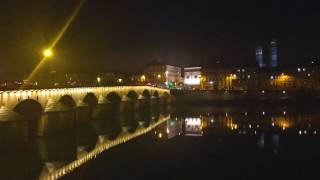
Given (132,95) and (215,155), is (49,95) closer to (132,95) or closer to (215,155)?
(215,155)

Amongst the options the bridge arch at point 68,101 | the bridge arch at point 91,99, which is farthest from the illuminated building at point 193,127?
the bridge arch at point 68,101

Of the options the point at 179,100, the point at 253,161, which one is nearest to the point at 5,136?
the point at 253,161

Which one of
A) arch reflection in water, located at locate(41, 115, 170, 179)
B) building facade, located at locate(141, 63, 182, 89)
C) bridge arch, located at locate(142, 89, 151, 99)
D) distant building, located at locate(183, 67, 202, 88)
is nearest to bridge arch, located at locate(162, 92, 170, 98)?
bridge arch, located at locate(142, 89, 151, 99)

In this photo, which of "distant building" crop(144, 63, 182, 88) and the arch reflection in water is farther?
"distant building" crop(144, 63, 182, 88)

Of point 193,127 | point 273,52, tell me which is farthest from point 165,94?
point 273,52

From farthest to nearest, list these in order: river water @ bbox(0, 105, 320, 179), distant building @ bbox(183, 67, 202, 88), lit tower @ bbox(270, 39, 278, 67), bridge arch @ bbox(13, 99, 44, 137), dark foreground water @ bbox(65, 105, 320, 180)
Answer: lit tower @ bbox(270, 39, 278, 67) < distant building @ bbox(183, 67, 202, 88) < bridge arch @ bbox(13, 99, 44, 137) < river water @ bbox(0, 105, 320, 179) < dark foreground water @ bbox(65, 105, 320, 180)

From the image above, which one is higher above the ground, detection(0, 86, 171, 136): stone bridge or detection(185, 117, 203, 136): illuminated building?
detection(0, 86, 171, 136): stone bridge

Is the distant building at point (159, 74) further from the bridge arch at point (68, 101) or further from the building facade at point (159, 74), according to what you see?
the bridge arch at point (68, 101)

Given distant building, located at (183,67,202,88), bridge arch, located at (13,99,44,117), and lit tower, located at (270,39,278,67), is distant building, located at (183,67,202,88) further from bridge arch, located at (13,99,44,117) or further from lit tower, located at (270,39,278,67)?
bridge arch, located at (13,99,44,117)

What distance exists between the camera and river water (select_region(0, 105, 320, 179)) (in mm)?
25078

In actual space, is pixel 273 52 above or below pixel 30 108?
above

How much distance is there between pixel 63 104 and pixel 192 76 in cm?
11828

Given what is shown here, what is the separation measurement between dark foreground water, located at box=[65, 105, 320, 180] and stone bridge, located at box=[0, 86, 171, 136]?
8041mm

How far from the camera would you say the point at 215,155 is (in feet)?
101
